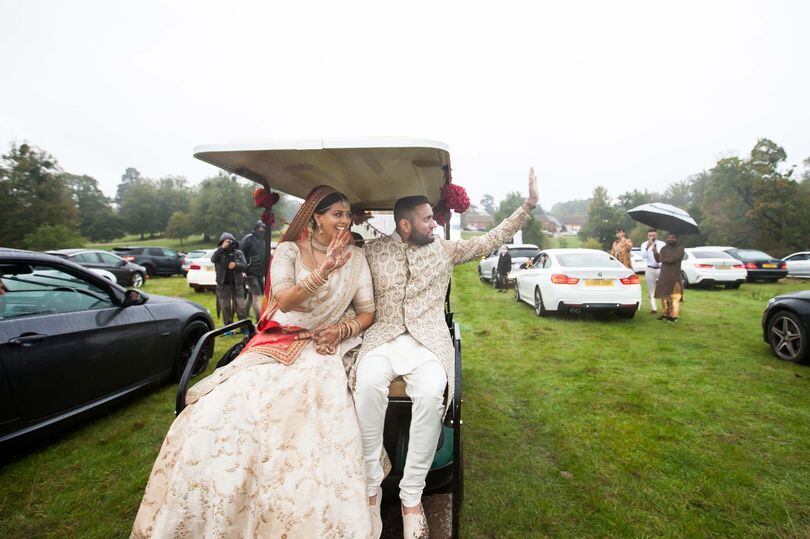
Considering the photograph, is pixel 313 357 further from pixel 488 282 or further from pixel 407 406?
pixel 488 282

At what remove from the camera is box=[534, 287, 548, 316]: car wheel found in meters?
8.95

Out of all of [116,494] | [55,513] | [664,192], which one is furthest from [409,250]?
[664,192]

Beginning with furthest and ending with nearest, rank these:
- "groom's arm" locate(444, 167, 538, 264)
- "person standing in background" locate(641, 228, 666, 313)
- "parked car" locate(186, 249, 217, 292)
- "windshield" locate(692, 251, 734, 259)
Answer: "windshield" locate(692, 251, 734, 259) → "parked car" locate(186, 249, 217, 292) → "person standing in background" locate(641, 228, 666, 313) → "groom's arm" locate(444, 167, 538, 264)

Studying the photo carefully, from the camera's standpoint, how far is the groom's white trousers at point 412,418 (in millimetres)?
2191

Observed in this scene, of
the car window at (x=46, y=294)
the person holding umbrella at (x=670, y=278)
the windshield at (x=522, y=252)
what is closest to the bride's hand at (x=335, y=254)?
the car window at (x=46, y=294)

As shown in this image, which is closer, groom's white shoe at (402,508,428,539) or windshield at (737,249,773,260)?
groom's white shoe at (402,508,428,539)

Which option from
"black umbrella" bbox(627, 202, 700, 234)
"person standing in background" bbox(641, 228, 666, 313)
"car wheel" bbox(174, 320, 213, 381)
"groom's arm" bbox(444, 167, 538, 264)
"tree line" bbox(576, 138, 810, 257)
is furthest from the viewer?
"tree line" bbox(576, 138, 810, 257)

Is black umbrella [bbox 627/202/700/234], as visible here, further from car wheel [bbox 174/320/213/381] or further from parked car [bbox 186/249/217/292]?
parked car [bbox 186/249/217/292]

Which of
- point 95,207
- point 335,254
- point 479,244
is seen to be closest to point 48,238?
point 95,207

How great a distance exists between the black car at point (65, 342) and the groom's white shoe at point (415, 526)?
2924 mm

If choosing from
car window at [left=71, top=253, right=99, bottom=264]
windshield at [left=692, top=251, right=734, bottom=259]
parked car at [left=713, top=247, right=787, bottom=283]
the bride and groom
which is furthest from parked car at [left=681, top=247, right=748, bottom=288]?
car window at [left=71, top=253, right=99, bottom=264]

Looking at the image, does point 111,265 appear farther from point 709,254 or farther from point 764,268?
point 764,268

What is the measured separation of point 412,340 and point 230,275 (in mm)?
5422

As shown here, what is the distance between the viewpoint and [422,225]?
2.97 m
